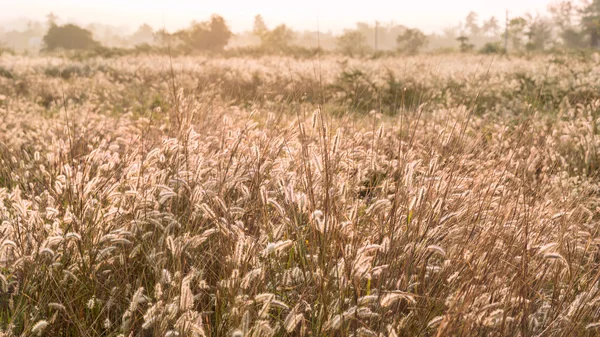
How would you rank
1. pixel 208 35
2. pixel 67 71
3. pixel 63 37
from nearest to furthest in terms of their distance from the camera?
pixel 67 71, pixel 208 35, pixel 63 37

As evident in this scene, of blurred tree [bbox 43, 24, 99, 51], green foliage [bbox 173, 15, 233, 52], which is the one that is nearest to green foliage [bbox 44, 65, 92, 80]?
green foliage [bbox 173, 15, 233, 52]

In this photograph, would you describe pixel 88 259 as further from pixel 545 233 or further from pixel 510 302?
pixel 545 233

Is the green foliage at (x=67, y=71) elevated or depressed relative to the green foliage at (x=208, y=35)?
Result: depressed

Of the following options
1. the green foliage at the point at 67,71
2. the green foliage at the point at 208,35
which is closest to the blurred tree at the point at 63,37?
the green foliage at the point at 208,35

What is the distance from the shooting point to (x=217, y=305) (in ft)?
6.38

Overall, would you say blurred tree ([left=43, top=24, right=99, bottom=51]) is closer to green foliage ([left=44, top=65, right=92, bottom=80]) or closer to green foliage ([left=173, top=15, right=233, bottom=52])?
green foliage ([left=173, top=15, right=233, bottom=52])

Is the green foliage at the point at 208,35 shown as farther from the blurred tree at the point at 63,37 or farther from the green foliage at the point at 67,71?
the green foliage at the point at 67,71

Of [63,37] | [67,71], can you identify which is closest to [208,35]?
[63,37]

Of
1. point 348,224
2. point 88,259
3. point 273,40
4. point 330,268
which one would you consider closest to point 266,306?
point 330,268

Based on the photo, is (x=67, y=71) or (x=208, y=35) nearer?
(x=67, y=71)

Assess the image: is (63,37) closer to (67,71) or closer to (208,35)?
(208,35)

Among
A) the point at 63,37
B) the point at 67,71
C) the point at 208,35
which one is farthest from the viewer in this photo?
the point at 63,37

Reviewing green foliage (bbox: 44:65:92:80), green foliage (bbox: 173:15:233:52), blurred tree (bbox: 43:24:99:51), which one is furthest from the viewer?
blurred tree (bbox: 43:24:99:51)

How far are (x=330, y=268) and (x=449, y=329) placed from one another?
0.47 m
